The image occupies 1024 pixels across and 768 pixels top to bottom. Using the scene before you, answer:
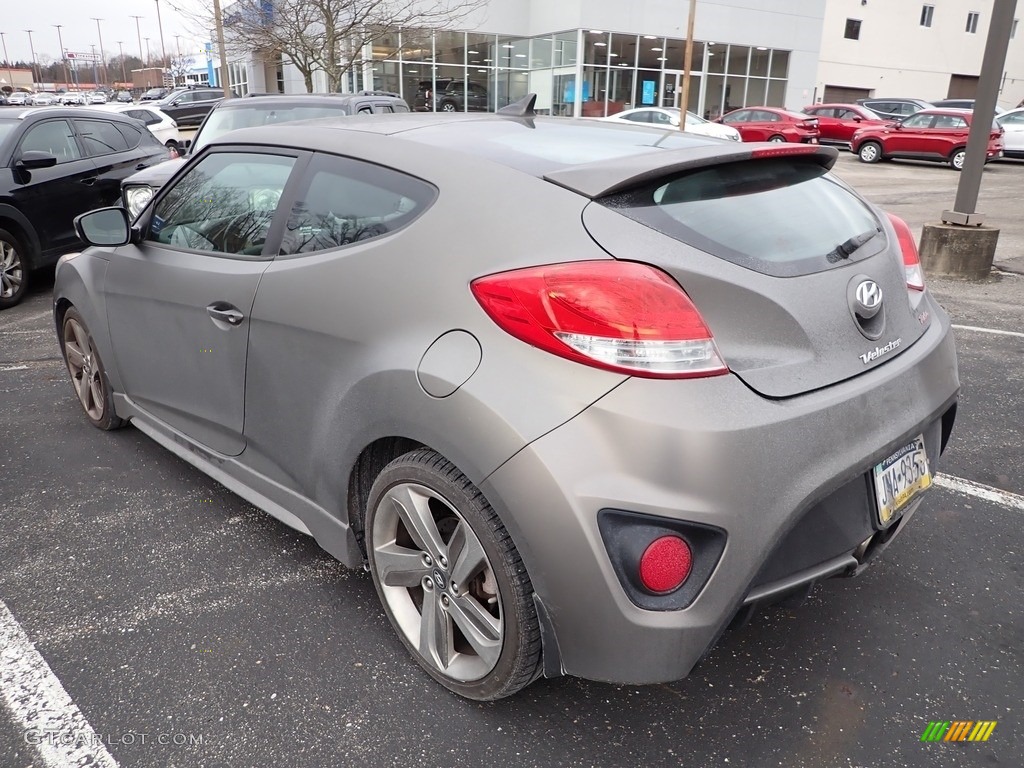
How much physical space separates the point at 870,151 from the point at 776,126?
284cm

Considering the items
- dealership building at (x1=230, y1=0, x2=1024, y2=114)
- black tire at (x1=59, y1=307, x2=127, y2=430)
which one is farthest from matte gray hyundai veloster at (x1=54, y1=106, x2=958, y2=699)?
dealership building at (x1=230, y1=0, x2=1024, y2=114)

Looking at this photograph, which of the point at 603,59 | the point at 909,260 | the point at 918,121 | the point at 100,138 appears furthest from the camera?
the point at 603,59

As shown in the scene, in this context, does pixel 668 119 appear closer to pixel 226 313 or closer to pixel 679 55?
pixel 679 55

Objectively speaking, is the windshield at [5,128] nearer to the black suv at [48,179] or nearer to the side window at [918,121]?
the black suv at [48,179]

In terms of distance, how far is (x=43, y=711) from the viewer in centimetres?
217

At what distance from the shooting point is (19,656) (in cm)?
239

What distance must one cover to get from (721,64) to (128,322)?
34395mm

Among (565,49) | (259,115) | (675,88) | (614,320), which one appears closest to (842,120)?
(675,88)

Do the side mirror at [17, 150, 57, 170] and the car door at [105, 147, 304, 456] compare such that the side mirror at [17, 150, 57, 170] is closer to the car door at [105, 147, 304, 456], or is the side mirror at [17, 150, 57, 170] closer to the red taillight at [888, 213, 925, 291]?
the car door at [105, 147, 304, 456]

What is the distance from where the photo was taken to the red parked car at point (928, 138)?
2094 cm

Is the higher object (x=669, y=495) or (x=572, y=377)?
(x=572, y=377)

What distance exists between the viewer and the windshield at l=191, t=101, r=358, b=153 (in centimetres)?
801

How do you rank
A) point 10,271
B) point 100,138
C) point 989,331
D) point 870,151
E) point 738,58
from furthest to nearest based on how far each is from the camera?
point 738,58, point 870,151, point 100,138, point 10,271, point 989,331

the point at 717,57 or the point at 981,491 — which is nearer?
the point at 981,491
